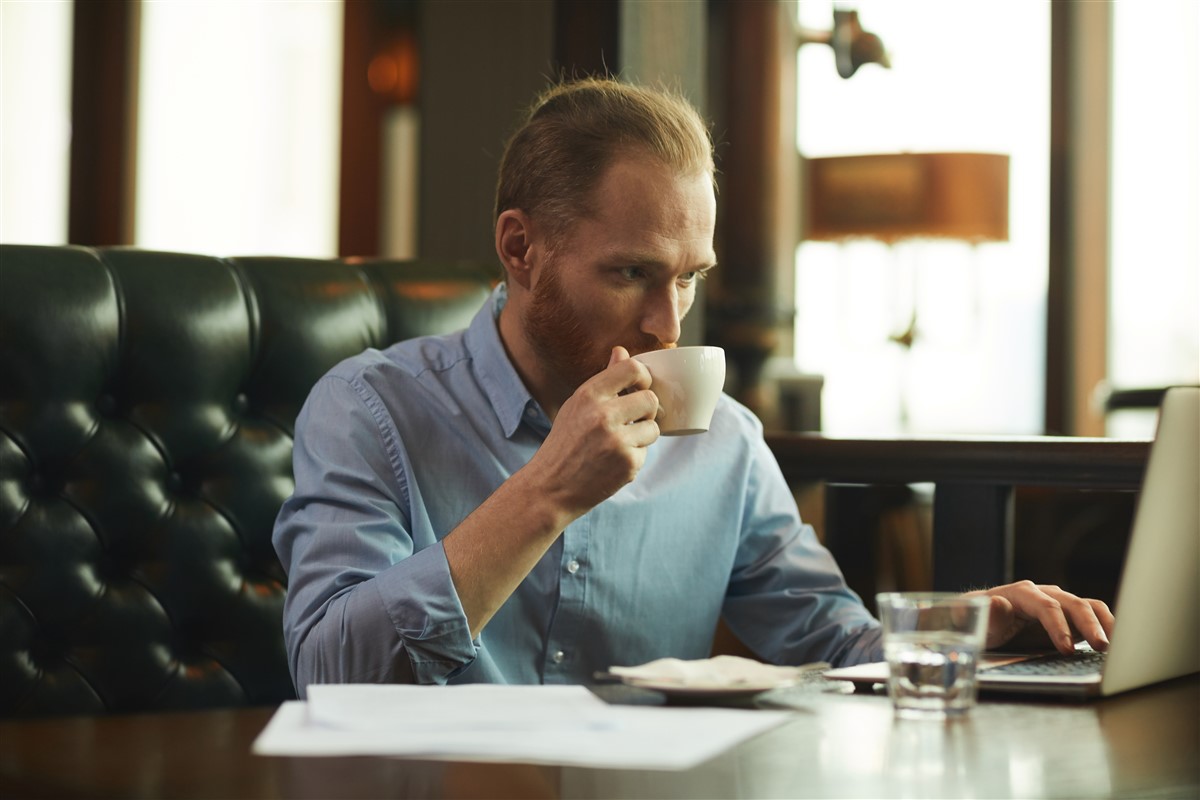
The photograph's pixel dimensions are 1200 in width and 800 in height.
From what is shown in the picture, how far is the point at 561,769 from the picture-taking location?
65 cm

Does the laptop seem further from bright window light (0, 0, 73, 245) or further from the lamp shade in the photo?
bright window light (0, 0, 73, 245)

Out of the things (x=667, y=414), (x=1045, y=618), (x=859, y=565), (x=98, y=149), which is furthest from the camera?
(x=98, y=149)

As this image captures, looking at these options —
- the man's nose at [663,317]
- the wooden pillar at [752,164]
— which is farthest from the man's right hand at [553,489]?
the wooden pillar at [752,164]

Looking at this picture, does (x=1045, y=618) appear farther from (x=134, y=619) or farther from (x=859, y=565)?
(x=859, y=565)

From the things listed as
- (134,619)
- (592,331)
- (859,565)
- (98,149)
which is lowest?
(859,565)

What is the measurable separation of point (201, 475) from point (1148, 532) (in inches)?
38.7

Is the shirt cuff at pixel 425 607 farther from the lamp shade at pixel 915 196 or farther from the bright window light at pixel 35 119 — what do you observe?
the bright window light at pixel 35 119

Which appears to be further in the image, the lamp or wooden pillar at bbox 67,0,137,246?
wooden pillar at bbox 67,0,137,246

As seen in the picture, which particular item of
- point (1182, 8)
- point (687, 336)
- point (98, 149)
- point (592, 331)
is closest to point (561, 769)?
point (592, 331)

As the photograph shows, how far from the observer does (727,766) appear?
Result: 0.67m

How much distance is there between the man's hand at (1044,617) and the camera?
1.05 m

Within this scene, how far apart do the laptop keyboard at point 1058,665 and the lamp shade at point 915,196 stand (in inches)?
111

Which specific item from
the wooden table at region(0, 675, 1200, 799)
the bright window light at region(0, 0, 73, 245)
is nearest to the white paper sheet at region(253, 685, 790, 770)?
the wooden table at region(0, 675, 1200, 799)

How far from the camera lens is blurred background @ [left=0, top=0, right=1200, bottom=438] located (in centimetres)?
423
